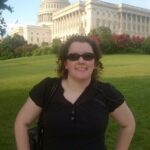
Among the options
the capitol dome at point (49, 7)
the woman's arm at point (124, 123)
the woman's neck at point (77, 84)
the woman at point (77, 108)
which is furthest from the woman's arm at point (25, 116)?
the capitol dome at point (49, 7)

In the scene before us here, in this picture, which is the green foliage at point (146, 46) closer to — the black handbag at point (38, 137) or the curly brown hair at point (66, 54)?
the curly brown hair at point (66, 54)

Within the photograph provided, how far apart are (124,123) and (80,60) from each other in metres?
0.64

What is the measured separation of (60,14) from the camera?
143000mm

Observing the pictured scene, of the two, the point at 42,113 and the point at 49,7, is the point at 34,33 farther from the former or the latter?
the point at 42,113

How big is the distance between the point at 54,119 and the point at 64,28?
141m

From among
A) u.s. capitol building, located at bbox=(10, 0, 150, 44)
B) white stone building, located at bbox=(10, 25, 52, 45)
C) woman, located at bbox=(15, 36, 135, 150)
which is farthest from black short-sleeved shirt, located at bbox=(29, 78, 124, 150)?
white stone building, located at bbox=(10, 25, 52, 45)

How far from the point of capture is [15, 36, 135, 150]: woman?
11.0 feet

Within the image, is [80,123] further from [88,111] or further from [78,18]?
[78,18]

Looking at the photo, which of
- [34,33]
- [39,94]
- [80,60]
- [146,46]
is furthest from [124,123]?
[34,33]

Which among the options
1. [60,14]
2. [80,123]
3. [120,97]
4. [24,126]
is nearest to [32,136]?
[24,126]

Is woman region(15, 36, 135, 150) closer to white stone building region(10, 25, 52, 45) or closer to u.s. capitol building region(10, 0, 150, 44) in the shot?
u.s. capitol building region(10, 0, 150, 44)

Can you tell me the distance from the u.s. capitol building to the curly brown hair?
115m

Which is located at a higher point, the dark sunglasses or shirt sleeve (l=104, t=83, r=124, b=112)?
the dark sunglasses

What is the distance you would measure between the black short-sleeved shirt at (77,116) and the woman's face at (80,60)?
130 mm
